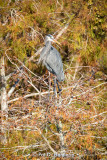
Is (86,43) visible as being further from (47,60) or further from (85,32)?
(47,60)

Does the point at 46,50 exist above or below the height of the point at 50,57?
above

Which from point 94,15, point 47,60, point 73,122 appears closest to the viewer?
point 73,122

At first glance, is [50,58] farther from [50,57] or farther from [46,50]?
[46,50]

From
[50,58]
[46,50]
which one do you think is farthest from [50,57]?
[46,50]

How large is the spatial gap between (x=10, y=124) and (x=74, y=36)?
2.14 meters

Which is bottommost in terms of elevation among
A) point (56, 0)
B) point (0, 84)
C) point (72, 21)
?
point (0, 84)

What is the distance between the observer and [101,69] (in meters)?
4.06

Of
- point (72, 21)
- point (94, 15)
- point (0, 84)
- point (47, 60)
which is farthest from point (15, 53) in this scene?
point (94, 15)

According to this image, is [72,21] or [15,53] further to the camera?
[72,21]

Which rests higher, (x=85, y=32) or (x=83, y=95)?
(x=85, y=32)

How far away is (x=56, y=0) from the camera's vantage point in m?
3.87

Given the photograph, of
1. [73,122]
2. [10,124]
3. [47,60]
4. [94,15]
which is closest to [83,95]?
[73,122]

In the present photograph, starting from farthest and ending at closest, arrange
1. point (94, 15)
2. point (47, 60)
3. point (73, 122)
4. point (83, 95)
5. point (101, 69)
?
point (101, 69) < point (94, 15) < point (47, 60) < point (83, 95) < point (73, 122)

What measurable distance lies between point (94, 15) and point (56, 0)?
739 mm
